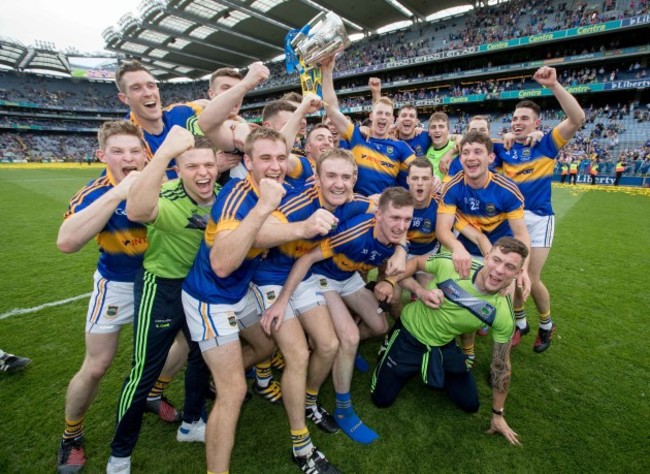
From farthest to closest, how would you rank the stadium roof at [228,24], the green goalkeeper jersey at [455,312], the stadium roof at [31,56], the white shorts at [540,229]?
the stadium roof at [31,56], the stadium roof at [228,24], the white shorts at [540,229], the green goalkeeper jersey at [455,312]

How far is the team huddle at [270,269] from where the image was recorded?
2357 millimetres

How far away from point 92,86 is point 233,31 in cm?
4511

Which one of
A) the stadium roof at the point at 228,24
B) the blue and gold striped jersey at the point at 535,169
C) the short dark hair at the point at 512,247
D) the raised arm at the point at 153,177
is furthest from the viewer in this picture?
the stadium roof at the point at 228,24

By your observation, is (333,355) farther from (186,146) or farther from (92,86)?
(92,86)

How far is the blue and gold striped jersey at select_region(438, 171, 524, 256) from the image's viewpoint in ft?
12.3

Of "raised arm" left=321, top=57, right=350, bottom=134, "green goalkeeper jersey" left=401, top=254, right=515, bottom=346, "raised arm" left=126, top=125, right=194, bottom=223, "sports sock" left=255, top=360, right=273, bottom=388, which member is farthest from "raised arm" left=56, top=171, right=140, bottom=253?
"green goalkeeper jersey" left=401, top=254, right=515, bottom=346

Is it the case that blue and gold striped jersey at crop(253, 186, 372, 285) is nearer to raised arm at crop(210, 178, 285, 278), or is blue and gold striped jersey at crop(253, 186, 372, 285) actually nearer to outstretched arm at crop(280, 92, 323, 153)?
outstretched arm at crop(280, 92, 323, 153)

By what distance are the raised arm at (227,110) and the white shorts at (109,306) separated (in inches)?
60.4

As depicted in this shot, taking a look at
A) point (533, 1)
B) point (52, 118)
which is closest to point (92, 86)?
point (52, 118)

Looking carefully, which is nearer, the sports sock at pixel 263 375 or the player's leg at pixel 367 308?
the sports sock at pixel 263 375

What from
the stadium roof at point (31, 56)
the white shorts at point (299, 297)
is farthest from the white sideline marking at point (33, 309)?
the stadium roof at point (31, 56)

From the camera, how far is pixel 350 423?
9.71ft

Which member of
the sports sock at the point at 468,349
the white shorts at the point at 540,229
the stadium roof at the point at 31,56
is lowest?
the sports sock at the point at 468,349

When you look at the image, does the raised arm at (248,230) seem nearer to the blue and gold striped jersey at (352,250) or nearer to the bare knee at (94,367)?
the blue and gold striped jersey at (352,250)
